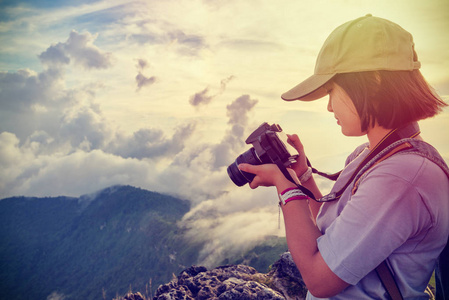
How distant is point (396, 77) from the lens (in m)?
1.93

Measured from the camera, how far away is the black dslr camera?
2711 mm

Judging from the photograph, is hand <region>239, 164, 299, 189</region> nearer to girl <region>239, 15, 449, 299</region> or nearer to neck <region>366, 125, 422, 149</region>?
girl <region>239, 15, 449, 299</region>

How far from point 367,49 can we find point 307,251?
4.48 ft

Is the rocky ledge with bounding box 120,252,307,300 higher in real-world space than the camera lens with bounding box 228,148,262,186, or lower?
lower

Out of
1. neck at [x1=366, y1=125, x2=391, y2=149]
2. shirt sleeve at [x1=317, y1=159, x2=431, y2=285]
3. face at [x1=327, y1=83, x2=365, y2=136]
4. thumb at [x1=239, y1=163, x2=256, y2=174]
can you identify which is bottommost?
thumb at [x1=239, y1=163, x2=256, y2=174]

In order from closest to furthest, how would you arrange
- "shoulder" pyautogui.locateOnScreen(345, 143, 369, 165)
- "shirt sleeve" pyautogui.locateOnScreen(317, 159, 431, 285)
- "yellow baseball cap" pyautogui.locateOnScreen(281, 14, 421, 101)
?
"shirt sleeve" pyautogui.locateOnScreen(317, 159, 431, 285) → "yellow baseball cap" pyautogui.locateOnScreen(281, 14, 421, 101) → "shoulder" pyautogui.locateOnScreen(345, 143, 369, 165)

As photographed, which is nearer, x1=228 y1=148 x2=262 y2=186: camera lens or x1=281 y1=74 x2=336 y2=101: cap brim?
x1=281 y1=74 x2=336 y2=101: cap brim

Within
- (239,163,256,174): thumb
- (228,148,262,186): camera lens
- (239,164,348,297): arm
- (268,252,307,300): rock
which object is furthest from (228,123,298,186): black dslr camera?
(268,252,307,300): rock

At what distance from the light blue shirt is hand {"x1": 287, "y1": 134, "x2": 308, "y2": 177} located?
1360 millimetres

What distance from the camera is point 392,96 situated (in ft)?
6.36

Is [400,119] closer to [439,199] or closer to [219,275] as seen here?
[439,199]

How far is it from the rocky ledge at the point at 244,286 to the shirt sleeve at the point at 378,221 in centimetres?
460

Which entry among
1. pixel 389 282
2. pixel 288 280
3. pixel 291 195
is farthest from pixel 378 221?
pixel 288 280

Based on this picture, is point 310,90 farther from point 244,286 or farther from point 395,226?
point 244,286
